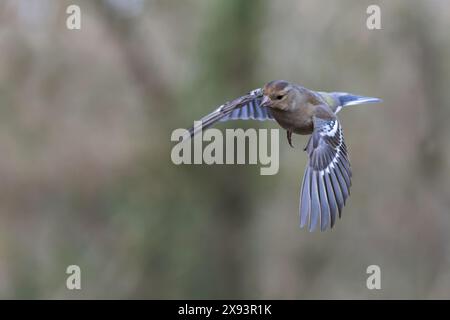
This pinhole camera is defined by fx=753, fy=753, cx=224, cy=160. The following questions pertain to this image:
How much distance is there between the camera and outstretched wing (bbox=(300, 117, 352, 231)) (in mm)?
3307

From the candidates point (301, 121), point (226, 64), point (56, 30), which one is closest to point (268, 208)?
point (226, 64)

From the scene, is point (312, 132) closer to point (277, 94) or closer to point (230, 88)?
point (277, 94)

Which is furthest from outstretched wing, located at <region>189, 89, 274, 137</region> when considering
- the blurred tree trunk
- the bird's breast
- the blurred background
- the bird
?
the blurred tree trunk

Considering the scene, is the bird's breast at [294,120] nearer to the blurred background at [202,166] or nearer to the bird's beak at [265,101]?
the bird's beak at [265,101]

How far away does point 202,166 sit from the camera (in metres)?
11.3

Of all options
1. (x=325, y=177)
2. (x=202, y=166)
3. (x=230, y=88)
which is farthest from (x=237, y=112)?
(x=202, y=166)

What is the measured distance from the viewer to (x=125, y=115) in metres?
10.6

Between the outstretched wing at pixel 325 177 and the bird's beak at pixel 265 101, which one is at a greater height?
the bird's beak at pixel 265 101

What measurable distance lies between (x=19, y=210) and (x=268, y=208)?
365 cm

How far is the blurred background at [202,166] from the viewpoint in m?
9.66

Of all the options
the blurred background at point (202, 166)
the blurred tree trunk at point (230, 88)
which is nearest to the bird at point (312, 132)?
the blurred background at point (202, 166)

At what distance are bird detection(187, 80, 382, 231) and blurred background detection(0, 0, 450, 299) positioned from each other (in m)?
5.31

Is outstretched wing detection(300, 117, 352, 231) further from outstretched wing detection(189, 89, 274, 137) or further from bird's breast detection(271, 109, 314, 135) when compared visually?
outstretched wing detection(189, 89, 274, 137)

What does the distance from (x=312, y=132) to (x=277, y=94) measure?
52 centimetres
